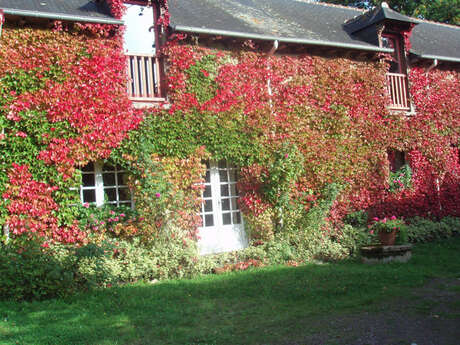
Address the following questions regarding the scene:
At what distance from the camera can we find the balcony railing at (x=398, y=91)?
484 inches

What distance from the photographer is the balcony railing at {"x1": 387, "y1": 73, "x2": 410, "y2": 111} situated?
12.3 m

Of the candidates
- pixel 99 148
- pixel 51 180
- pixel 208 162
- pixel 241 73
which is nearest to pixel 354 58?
pixel 241 73

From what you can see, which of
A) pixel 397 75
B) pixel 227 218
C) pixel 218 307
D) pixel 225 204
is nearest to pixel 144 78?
pixel 225 204

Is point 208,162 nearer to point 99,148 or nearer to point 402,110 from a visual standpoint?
point 99,148

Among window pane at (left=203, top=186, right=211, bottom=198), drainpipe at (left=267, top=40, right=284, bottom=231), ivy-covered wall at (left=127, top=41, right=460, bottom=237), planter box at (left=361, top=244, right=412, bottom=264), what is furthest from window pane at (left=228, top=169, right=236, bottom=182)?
planter box at (left=361, top=244, right=412, bottom=264)

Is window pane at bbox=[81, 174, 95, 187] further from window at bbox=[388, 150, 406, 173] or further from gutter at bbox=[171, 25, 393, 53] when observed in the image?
window at bbox=[388, 150, 406, 173]

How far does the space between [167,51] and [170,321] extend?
19.5ft

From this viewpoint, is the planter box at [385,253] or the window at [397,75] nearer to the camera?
the planter box at [385,253]

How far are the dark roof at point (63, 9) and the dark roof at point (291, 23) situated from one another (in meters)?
1.47

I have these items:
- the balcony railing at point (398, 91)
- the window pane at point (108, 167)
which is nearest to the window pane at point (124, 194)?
the window pane at point (108, 167)

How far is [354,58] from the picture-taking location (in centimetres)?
1169

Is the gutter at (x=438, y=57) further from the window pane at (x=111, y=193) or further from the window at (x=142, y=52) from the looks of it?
the window pane at (x=111, y=193)

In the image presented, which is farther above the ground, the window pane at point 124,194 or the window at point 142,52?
the window at point 142,52

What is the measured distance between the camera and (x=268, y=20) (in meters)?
11.5
